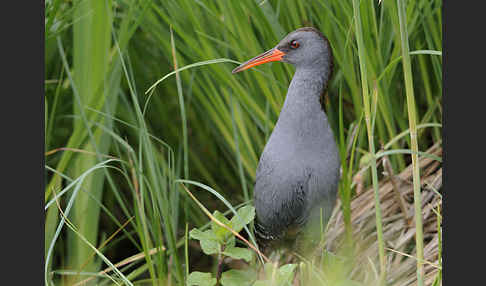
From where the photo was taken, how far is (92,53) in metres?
1.75

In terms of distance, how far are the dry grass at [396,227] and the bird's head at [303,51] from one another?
1.31 ft

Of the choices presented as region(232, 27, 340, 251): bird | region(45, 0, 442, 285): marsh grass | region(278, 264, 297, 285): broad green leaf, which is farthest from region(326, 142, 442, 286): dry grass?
region(278, 264, 297, 285): broad green leaf

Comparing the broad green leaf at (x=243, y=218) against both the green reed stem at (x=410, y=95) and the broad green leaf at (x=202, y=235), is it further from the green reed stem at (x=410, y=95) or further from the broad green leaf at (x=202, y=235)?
the green reed stem at (x=410, y=95)

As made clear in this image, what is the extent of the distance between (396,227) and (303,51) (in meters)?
0.58

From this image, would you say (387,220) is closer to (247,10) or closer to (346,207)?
(346,207)

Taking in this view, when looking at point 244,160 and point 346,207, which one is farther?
point 244,160

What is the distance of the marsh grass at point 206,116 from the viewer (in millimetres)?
1672

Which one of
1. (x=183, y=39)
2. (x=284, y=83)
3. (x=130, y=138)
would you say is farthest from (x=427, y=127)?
(x=130, y=138)

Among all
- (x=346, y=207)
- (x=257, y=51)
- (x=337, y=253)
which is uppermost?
(x=257, y=51)

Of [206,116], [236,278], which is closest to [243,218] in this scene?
[236,278]

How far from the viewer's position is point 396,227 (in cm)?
169

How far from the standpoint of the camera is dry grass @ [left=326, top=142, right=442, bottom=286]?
165 centimetres

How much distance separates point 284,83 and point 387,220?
503mm

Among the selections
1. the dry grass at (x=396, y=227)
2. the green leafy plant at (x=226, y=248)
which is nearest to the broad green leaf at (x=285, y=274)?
the green leafy plant at (x=226, y=248)
